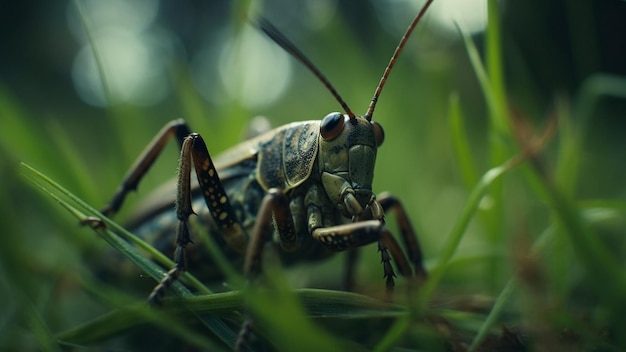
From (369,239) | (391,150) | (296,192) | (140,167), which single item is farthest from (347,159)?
(391,150)

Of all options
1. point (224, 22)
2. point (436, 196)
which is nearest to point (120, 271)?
point (436, 196)

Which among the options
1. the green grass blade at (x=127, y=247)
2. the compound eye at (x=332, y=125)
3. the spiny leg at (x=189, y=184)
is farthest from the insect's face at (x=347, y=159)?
the green grass blade at (x=127, y=247)

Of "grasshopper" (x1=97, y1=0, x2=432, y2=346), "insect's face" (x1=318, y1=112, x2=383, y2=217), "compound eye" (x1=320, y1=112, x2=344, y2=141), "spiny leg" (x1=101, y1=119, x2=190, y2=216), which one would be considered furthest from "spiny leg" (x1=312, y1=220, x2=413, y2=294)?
"spiny leg" (x1=101, y1=119, x2=190, y2=216)

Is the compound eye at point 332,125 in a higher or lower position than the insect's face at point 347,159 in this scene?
higher

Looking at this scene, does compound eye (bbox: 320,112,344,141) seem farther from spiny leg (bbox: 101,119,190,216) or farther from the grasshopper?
spiny leg (bbox: 101,119,190,216)

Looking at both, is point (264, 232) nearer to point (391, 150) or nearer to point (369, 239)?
point (369, 239)

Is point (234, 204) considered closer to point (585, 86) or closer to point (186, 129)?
point (186, 129)

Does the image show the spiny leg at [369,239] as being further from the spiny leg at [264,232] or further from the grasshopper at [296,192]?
the spiny leg at [264,232]
